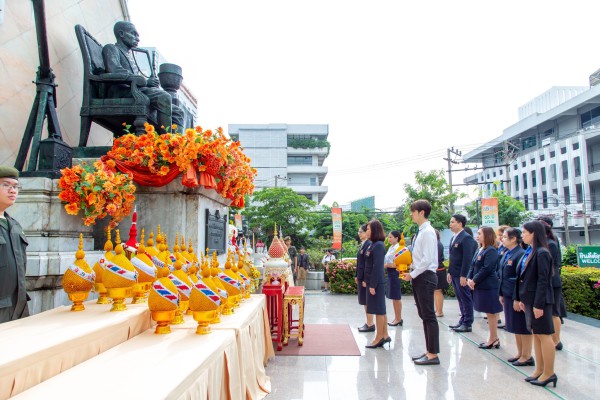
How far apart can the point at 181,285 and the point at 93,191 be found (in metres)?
1.41

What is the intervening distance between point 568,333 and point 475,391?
324cm

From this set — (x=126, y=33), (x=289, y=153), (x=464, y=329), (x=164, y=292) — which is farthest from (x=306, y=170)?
(x=164, y=292)

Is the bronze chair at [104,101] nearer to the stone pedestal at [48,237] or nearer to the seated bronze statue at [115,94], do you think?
the seated bronze statue at [115,94]

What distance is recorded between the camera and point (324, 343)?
4812mm

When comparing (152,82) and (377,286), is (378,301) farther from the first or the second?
(152,82)

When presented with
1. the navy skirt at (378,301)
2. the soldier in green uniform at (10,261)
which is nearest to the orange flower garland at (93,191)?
the soldier in green uniform at (10,261)

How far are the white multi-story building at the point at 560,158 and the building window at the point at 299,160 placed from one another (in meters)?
17.7

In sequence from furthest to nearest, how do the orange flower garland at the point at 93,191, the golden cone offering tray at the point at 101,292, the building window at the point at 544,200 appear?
the building window at the point at 544,200
the orange flower garland at the point at 93,191
the golden cone offering tray at the point at 101,292

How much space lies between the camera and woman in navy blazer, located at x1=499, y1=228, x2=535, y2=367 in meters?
3.84

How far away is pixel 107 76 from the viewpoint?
14.0 feet

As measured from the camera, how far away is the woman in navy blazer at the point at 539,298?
329cm

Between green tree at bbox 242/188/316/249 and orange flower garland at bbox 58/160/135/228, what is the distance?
1913cm

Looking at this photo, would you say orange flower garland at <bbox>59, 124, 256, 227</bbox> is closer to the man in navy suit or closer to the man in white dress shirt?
the man in white dress shirt

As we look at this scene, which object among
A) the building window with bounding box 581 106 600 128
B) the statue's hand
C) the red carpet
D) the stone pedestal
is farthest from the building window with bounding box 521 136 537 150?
the stone pedestal
